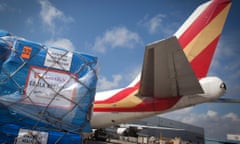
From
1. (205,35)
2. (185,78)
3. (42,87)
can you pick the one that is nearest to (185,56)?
(185,78)

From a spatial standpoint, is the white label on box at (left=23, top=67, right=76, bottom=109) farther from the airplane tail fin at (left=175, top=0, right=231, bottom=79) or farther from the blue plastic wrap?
the airplane tail fin at (left=175, top=0, right=231, bottom=79)

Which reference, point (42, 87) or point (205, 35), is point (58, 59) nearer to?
point (42, 87)

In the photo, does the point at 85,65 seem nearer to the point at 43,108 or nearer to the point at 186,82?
the point at 43,108

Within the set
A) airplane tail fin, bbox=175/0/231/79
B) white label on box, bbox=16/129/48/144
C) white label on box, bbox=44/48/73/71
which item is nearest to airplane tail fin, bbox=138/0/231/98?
airplane tail fin, bbox=175/0/231/79

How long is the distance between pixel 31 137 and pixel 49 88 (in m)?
1.09

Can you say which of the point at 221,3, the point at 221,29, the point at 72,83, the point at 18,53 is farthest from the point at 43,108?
the point at 221,3

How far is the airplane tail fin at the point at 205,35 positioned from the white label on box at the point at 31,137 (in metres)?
4.64

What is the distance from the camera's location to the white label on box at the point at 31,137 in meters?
3.60

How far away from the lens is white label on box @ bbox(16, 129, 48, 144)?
360 centimetres

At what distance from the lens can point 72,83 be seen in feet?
13.5

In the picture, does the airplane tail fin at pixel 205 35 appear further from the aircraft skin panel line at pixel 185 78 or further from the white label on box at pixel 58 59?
the white label on box at pixel 58 59

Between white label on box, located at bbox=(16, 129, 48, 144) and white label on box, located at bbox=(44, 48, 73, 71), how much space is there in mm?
1505

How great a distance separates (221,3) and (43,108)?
6.13m

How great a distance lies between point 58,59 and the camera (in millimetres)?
4133
